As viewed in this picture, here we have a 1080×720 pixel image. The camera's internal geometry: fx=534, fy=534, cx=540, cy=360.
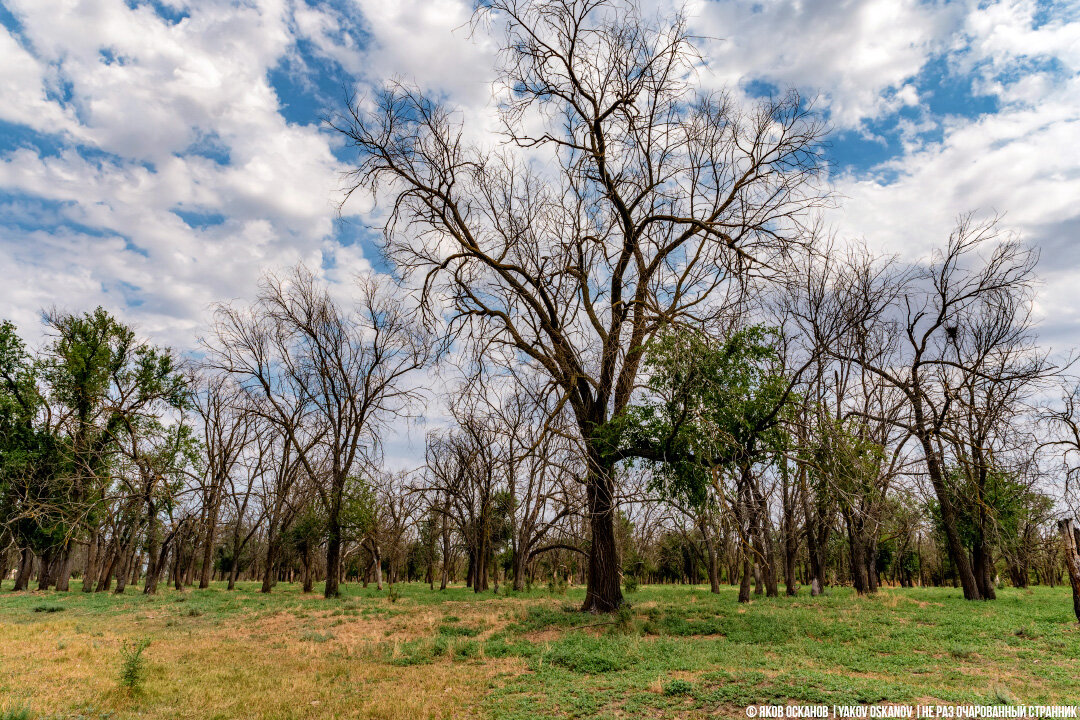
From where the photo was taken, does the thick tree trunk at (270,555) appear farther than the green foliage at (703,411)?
A: Yes

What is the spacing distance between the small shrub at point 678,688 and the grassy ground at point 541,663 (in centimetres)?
2

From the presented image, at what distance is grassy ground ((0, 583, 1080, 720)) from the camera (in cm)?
667

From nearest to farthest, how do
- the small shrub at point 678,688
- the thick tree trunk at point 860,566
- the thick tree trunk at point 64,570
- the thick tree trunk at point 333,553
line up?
the small shrub at point 678,688, the thick tree trunk at point 333,553, the thick tree trunk at point 860,566, the thick tree trunk at point 64,570

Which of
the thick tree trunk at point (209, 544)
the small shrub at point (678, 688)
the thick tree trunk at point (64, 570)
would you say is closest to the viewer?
the small shrub at point (678, 688)

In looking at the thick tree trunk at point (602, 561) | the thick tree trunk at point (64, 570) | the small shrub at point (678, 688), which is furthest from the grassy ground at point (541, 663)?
the thick tree trunk at point (64, 570)

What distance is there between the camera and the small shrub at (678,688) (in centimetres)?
708

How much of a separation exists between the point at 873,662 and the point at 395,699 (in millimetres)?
7426

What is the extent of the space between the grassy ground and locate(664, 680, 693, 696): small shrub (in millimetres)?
19

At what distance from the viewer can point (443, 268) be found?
13.3 m

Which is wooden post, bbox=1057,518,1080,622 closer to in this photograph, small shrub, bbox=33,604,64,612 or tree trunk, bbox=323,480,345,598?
tree trunk, bbox=323,480,345,598

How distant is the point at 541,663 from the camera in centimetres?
916

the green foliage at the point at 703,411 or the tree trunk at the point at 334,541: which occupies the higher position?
the green foliage at the point at 703,411

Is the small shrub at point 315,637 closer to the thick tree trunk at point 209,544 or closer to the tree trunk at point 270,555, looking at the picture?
the thick tree trunk at point 209,544

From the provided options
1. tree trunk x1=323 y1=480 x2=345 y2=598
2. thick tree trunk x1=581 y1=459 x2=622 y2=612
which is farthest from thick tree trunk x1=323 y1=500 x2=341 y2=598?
thick tree trunk x1=581 y1=459 x2=622 y2=612
